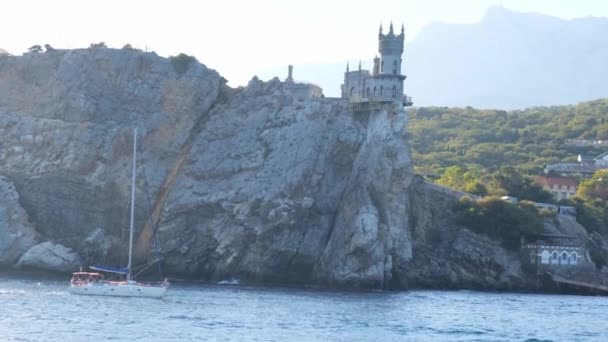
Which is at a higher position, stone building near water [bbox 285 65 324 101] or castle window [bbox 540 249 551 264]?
stone building near water [bbox 285 65 324 101]

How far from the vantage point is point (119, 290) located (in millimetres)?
A: 72625

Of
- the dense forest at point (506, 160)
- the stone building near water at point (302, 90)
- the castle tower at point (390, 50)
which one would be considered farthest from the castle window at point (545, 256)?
the stone building near water at point (302, 90)

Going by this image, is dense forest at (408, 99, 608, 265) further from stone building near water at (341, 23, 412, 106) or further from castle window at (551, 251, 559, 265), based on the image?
stone building near water at (341, 23, 412, 106)

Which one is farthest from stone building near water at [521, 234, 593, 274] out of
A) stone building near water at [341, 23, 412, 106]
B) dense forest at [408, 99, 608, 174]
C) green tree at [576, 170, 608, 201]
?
dense forest at [408, 99, 608, 174]

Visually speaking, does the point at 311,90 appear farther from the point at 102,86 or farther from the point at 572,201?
the point at 572,201

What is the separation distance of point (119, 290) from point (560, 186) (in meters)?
69.0

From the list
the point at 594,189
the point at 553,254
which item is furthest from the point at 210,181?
the point at 594,189

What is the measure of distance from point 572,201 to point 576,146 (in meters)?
60.7

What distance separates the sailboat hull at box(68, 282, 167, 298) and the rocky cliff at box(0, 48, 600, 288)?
1206 cm

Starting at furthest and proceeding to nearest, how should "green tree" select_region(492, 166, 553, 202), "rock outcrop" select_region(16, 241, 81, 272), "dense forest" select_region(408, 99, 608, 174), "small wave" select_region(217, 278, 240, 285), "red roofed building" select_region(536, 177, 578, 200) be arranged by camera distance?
"dense forest" select_region(408, 99, 608, 174) → "red roofed building" select_region(536, 177, 578, 200) → "green tree" select_region(492, 166, 553, 202) → "rock outcrop" select_region(16, 241, 81, 272) → "small wave" select_region(217, 278, 240, 285)

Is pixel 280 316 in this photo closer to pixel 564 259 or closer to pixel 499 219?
pixel 499 219

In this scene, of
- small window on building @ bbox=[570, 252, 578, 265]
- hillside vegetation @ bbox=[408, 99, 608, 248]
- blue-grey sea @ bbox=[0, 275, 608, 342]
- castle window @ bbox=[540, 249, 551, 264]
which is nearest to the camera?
blue-grey sea @ bbox=[0, 275, 608, 342]

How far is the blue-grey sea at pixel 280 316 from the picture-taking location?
187ft

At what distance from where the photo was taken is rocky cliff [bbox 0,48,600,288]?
8631 cm
